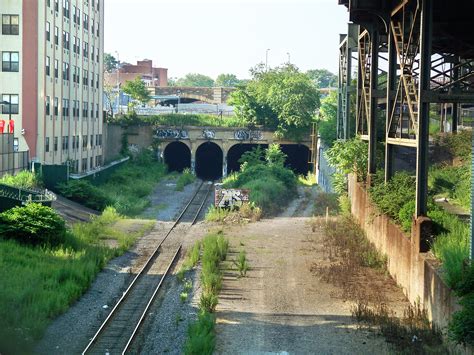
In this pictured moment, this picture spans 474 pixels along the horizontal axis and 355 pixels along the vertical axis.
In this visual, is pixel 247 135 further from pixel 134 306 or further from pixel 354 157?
pixel 134 306

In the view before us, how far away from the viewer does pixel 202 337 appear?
53.3ft

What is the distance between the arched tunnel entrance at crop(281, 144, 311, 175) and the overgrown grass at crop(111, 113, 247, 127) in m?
6.21

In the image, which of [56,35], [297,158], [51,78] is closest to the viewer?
[51,78]

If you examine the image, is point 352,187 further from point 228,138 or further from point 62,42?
point 228,138

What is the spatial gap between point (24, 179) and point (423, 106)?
25.9 meters

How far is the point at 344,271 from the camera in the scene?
24297mm

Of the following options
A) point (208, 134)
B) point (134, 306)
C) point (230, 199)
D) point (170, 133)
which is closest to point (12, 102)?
point (230, 199)

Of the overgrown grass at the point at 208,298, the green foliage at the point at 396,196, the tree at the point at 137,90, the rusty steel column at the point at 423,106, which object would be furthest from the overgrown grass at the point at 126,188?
the tree at the point at 137,90

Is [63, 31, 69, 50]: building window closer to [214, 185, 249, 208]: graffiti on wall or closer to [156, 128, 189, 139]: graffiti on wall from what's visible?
[156, 128, 189, 139]: graffiti on wall

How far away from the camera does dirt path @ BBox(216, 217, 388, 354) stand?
1689cm

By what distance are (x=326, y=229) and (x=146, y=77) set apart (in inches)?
4936

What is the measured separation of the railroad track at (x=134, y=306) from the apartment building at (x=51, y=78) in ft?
61.4

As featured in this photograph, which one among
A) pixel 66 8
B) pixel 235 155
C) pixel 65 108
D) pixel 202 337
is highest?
pixel 66 8

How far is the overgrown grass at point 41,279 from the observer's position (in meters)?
17.9
